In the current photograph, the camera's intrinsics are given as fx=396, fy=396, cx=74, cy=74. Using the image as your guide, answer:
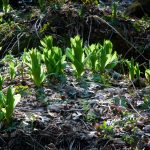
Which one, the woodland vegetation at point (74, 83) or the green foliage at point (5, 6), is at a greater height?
the green foliage at point (5, 6)

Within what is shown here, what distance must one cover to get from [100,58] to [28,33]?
1535 mm

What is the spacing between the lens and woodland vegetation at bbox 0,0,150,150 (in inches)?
111

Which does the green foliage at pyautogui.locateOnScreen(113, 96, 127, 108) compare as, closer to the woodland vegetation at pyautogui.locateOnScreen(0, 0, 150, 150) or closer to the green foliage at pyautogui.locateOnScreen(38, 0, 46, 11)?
the woodland vegetation at pyautogui.locateOnScreen(0, 0, 150, 150)

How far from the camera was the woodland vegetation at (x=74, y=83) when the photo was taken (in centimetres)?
282

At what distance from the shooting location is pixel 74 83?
361 centimetres

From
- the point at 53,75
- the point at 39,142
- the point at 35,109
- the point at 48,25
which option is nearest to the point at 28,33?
the point at 48,25

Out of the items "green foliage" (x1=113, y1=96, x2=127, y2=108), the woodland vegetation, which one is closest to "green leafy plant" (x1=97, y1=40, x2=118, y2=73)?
the woodland vegetation

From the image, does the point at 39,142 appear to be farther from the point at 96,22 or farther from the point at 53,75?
the point at 96,22

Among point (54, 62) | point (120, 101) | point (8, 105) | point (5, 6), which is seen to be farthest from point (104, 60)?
point (5, 6)

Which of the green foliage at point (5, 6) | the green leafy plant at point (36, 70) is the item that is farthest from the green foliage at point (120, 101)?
the green foliage at point (5, 6)

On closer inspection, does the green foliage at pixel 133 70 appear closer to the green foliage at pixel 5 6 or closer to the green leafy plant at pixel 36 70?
the green leafy plant at pixel 36 70

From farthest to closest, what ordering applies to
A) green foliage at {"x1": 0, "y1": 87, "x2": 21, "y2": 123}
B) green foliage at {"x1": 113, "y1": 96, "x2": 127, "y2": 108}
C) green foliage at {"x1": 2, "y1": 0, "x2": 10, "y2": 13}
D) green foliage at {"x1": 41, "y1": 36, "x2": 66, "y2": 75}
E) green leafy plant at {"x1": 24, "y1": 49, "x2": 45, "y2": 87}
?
green foliage at {"x1": 2, "y1": 0, "x2": 10, "y2": 13} → green foliage at {"x1": 41, "y1": 36, "x2": 66, "y2": 75} → green leafy plant at {"x1": 24, "y1": 49, "x2": 45, "y2": 87} → green foliage at {"x1": 113, "y1": 96, "x2": 127, "y2": 108} → green foliage at {"x1": 0, "y1": 87, "x2": 21, "y2": 123}

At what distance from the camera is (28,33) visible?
196 inches

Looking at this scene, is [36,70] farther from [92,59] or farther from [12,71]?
[92,59]
